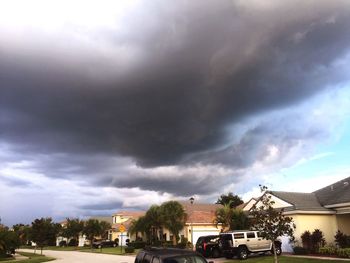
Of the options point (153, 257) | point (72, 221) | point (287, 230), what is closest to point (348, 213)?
point (287, 230)

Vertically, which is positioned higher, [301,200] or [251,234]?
[301,200]

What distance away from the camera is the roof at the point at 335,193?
33353mm

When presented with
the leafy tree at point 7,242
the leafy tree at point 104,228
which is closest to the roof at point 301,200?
the leafy tree at point 7,242

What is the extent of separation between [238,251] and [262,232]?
1058 cm

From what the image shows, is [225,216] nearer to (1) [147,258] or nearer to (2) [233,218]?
(2) [233,218]

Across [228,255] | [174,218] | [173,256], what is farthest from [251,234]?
[174,218]

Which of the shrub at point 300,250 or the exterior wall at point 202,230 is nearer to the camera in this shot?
the shrub at point 300,250

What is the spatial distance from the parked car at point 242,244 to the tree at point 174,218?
2279cm

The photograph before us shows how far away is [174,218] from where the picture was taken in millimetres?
53281

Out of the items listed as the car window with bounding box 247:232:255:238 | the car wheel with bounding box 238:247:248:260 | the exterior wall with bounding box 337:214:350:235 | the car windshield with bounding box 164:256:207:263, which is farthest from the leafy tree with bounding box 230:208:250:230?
the car windshield with bounding box 164:256:207:263

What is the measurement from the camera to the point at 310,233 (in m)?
32.3

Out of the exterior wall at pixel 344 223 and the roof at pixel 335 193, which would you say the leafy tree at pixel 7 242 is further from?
the exterior wall at pixel 344 223

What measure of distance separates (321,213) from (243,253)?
8592 millimetres

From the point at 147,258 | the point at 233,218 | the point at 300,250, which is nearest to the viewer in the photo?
the point at 147,258
